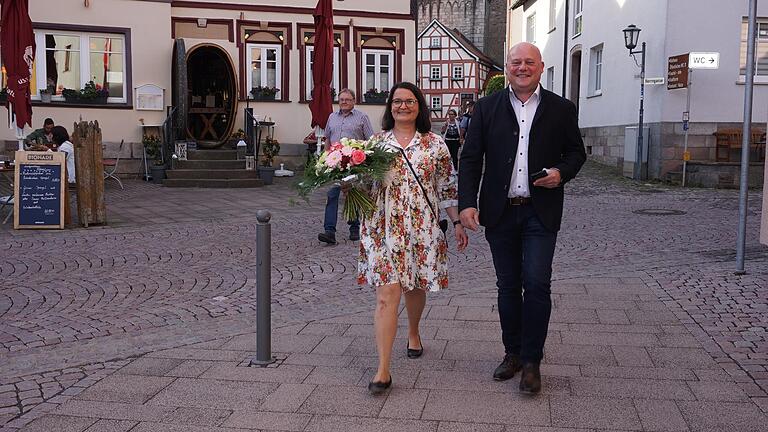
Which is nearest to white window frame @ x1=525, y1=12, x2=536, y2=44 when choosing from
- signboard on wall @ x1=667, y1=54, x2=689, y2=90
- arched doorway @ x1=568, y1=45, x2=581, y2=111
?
arched doorway @ x1=568, y1=45, x2=581, y2=111

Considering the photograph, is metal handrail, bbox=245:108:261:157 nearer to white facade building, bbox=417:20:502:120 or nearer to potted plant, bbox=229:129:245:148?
potted plant, bbox=229:129:245:148

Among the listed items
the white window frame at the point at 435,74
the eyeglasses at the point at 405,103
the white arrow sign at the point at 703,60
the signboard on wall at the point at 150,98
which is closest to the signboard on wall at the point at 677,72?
the white arrow sign at the point at 703,60

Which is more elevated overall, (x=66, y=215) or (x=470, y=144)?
(x=470, y=144)

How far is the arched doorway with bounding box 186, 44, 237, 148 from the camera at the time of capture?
20.1 metres

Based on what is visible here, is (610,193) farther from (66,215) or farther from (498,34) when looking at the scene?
(498,34)

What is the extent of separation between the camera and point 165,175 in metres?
17.4

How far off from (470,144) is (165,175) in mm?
13869

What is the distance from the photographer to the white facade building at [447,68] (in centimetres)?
5862

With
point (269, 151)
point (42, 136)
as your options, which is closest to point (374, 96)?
point (269, 151)

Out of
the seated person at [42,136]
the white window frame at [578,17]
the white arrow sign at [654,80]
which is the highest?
the white window frame at [578,17]

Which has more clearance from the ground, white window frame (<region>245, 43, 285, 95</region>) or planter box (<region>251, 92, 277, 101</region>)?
white window frame (<region>245, 43, 285, 95</region>)

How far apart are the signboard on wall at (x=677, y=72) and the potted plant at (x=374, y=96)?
6.89m

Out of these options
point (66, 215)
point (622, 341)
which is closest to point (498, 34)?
point (66, 215)

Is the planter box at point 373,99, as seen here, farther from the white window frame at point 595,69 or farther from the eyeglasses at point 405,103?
the eyeglasses at point 405,103
